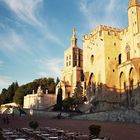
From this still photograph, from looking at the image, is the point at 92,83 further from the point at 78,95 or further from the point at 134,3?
the point at 134,3

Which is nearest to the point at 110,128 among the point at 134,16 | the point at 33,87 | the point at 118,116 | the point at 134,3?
the point at 118,116

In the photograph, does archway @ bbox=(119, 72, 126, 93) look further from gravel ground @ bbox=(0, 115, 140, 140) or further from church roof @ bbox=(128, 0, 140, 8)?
gravel ground @ bbox=(0, 115, 140, 140)

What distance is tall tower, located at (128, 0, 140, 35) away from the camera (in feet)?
170

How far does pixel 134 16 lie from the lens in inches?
2069

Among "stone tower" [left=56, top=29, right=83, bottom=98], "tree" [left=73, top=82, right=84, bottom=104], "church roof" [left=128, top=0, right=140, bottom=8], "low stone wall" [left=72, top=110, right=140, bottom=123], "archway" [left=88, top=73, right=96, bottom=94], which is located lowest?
Answer: "low stone wall" [left=72, top=110, right=140, bottom=123]

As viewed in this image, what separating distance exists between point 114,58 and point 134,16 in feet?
31.4

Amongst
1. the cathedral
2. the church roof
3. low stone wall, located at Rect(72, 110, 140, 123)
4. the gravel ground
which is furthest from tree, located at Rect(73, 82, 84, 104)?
the gravel ground

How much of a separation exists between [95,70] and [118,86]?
6909 millimetres

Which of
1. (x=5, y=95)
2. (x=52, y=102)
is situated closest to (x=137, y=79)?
(x=52, y=102)

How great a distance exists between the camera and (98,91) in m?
56.2

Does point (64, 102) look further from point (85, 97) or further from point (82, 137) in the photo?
point (82, 137)

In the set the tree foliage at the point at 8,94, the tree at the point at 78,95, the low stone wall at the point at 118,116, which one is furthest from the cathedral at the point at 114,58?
the tree foliage at the point at 8,94

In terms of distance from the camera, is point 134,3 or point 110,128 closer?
point 110,128

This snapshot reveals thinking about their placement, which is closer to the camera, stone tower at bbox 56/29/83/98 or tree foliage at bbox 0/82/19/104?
stone tower at bbox 56/29/83/98
